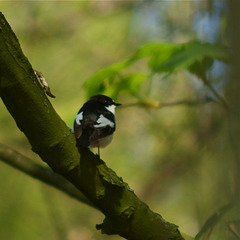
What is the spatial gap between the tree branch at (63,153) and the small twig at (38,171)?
0.69m

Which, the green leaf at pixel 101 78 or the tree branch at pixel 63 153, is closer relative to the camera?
the tree branch at pixel 63 153

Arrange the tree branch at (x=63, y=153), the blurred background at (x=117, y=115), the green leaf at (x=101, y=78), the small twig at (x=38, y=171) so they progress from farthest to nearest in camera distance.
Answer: the blurred background at (x=117, y=115) → the small twig at (x=38, y=171) → the green leaf at (x=101, y=78) → the tree branch at (x=63, y=153)

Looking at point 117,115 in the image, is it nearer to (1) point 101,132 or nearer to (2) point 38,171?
(2) point 38,171

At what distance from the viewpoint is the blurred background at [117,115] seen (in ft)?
13.4

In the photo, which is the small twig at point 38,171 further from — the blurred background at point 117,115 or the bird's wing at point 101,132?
the blurred background at point 117,115

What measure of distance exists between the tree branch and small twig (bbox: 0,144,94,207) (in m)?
0.69

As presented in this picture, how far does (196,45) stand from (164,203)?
10.9 feet

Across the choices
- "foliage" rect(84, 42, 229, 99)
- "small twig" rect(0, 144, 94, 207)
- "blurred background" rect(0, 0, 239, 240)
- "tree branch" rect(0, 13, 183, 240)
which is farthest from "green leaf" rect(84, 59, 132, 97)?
"blurred background" rect(0, 0, 239, 240)

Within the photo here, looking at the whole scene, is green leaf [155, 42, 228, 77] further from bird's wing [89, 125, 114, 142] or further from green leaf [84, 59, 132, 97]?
bird's wing [89, 125, 114, 142]

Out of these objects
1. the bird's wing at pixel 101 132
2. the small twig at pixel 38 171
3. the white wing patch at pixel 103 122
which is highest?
the white wing patch at pixel 103 122

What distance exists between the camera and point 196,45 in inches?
82.9

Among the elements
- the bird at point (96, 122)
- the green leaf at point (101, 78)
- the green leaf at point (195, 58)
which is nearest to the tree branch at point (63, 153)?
the bird at point (96, 122)

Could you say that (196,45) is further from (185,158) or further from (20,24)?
(20,24)

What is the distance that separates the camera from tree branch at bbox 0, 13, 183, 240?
1.45 metres
